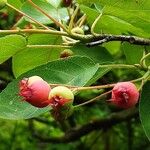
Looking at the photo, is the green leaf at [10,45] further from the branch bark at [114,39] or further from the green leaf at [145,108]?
the green leaf at [145,108]

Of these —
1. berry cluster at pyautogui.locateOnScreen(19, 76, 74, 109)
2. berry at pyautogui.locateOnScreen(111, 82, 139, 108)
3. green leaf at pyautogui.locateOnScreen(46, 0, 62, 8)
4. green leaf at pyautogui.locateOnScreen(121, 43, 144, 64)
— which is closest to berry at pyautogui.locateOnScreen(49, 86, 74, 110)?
berry cluster at pyautogui.locateOnScreen(19, 76, 74, 109)

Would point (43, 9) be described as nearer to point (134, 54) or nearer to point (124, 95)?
point (134, 54)

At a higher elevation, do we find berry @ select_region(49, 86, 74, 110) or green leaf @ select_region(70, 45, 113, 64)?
berry @ select_region(49, 86, 74, 110)

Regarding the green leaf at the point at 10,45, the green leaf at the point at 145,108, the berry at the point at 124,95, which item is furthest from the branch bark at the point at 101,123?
the berry at the point at 124,95

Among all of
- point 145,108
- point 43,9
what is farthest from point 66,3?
point 145,108

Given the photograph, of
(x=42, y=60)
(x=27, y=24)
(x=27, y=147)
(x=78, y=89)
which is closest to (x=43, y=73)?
(x=78, y=89)

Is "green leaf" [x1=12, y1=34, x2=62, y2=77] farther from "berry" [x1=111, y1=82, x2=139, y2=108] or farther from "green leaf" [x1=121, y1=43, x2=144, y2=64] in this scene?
"berry" [x1=111, y1=82, x2=139, y2=108]
